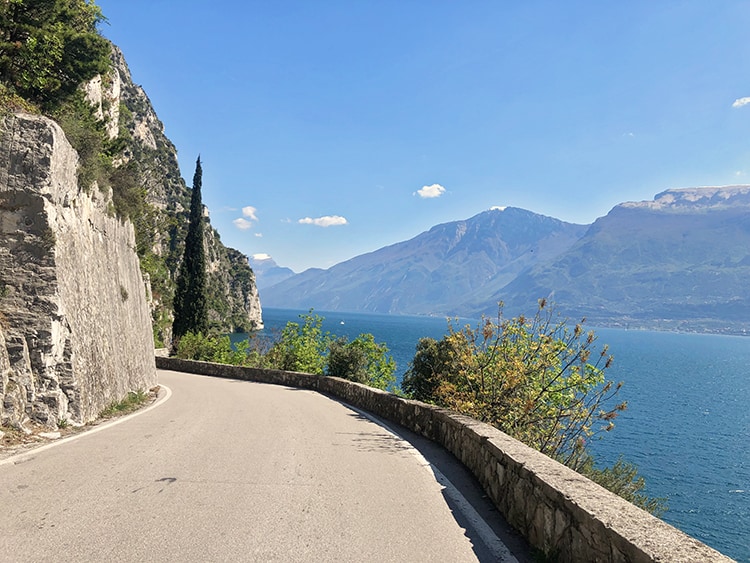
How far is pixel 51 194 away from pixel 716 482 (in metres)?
28.3

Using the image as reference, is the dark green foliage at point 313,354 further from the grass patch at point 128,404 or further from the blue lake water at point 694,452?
the blue lake water at point 694,452

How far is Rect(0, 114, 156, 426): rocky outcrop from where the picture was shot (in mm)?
8594

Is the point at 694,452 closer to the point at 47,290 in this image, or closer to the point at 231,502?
the point at 231,502

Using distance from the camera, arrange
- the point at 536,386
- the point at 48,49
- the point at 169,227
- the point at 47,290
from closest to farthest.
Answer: the point at 47,290 < the point at 536,386 < the point at 48,49 < the point at 169,227

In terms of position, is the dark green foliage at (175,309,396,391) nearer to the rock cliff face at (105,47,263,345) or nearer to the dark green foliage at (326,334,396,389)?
the dark green foliage at (326,334,396,389)

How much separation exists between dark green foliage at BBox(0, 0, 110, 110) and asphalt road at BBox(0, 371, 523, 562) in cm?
1131

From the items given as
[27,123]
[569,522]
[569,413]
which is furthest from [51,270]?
[569,413]

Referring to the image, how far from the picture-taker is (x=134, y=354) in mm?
16031

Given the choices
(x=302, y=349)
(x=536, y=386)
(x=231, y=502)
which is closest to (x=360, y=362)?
(x=302, y=349)

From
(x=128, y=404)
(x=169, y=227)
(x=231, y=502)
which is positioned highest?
(x=169, y=227)

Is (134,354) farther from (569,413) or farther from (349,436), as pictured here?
(569,413)

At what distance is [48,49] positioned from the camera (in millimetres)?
14438

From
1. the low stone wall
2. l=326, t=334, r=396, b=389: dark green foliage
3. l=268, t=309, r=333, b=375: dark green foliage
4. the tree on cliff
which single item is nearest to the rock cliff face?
the tree on cliff

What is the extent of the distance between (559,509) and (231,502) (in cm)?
345
